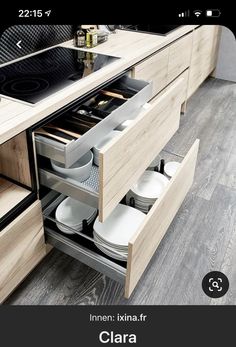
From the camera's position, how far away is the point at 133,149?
1145 millimetres

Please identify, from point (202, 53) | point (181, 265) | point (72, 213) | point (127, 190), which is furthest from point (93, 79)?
point (202, 53)

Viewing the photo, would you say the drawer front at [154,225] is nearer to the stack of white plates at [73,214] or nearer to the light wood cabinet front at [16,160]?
the stack of white plates at [73,214]

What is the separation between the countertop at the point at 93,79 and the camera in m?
0.98

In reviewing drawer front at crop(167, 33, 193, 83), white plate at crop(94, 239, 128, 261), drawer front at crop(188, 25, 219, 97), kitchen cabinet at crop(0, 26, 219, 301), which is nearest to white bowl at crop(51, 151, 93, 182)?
kitchen cabinet at crop(0, 26, 219, 301)

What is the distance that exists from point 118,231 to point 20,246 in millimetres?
340

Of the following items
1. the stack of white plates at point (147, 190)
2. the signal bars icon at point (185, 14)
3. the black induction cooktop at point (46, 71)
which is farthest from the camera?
the stack of white plates at point (147, 190)

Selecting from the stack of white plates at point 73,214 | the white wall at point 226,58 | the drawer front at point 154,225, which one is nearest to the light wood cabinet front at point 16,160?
the stack of white plates at point 73,214

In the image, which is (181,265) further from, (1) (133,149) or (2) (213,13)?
(2) (213,13)

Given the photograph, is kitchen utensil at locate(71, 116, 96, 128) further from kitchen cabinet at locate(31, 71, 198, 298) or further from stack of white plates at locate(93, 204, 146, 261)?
stack of white plates at locate(93, 204, 146, 261)

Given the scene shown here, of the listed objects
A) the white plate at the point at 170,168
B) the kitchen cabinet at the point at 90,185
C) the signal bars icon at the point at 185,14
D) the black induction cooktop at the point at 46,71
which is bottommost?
the white plate at the point at 170,168

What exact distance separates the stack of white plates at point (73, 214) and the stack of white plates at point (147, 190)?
174 millimetres

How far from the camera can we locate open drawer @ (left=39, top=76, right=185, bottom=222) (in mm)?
1018

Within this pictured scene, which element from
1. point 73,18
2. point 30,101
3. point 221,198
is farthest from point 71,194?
point 221,198
